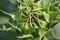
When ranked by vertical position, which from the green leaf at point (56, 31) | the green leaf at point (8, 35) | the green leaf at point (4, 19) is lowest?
the green leaf at point (8, 35)

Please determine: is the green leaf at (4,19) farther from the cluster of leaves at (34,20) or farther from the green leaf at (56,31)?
the green leaf at (56,31)

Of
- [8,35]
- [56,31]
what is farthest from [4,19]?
[56,31]

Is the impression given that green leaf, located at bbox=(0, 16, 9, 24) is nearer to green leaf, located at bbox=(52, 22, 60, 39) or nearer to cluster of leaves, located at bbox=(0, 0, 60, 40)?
cluster of leaves, located at bbox=(0, 0, 60, 40)

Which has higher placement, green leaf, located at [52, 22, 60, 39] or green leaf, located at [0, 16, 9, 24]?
green leaf, located at [0, 16, 9, 24]

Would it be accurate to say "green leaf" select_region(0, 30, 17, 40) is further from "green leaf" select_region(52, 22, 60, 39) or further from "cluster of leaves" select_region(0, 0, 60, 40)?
"green leaf" select_region(52, 22, 60, 39)

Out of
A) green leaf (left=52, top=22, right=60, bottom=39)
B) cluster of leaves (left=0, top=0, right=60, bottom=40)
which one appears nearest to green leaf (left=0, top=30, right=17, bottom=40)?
cluster of leaves (left=0, top=0, right=60, bottom=40)

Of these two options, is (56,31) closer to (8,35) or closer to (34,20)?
(34,20)

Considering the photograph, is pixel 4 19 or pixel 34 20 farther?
pixel 4 19

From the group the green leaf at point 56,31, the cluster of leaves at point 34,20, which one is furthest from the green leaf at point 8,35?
the green leaf at point 56,31

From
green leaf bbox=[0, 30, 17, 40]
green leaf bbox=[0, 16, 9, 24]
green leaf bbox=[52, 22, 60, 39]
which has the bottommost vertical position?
green leaf bbox=[0, 30, 17, 40]
